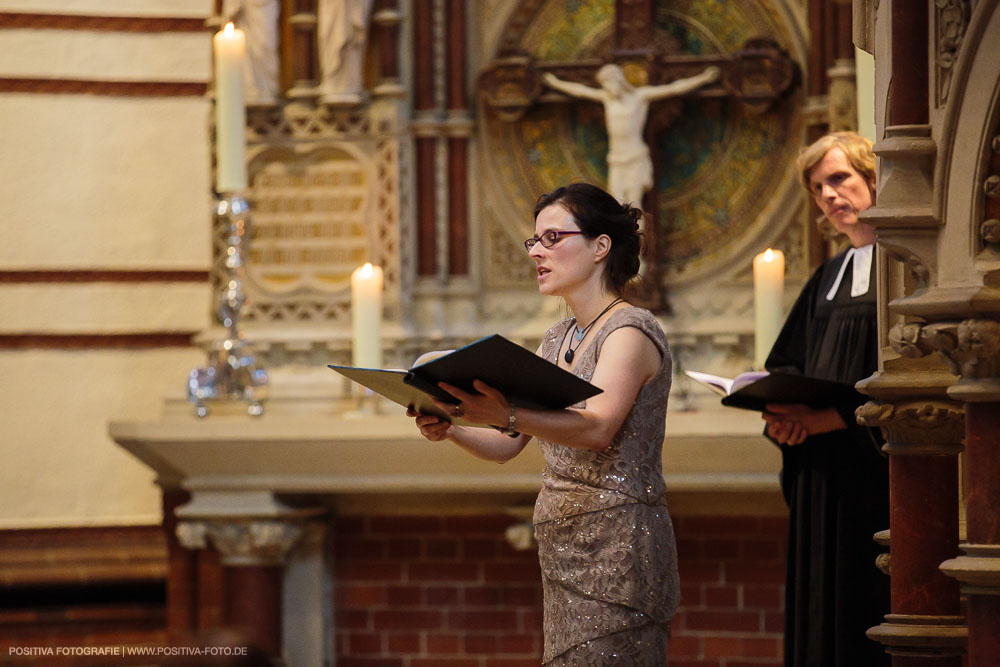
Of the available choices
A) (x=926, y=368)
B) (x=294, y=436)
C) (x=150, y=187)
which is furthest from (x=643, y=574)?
(x=150, y=187)

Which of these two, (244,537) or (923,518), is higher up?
(923,518)

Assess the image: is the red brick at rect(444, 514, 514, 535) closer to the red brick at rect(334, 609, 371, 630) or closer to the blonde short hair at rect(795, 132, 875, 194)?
the red brick at rect(334, 609, 371, 630)

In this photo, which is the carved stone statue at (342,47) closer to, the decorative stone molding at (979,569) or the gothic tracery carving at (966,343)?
the gothic tracery carving at (966,343)

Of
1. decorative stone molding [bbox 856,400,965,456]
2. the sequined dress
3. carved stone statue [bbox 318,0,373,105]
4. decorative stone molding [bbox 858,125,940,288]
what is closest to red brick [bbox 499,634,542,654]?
carved stone statue [bbox 318,0,373,105]

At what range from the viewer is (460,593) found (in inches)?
206

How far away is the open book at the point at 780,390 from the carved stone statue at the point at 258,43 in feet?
8.72

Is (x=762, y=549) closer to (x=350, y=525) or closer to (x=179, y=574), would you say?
(x=350, y=525)

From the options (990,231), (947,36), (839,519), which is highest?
(947,36)

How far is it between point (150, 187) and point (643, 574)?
4197mm

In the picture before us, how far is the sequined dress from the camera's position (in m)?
2.46

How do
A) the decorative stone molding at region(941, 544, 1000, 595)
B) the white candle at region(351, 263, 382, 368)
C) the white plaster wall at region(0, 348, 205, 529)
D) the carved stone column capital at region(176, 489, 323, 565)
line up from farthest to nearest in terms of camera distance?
the white plaster wall at region(0, 348, 205, 529) → the carved stone column capital at region(176, 489, 323, 565) → the white candle at region(351, 263, 382, 368) → the decorative stone molding at region(941, 544, 1000, 595)

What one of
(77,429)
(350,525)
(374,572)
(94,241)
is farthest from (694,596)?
(94,241)

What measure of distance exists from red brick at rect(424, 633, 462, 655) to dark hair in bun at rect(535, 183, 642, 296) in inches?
111

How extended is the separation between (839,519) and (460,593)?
215 centimetres
